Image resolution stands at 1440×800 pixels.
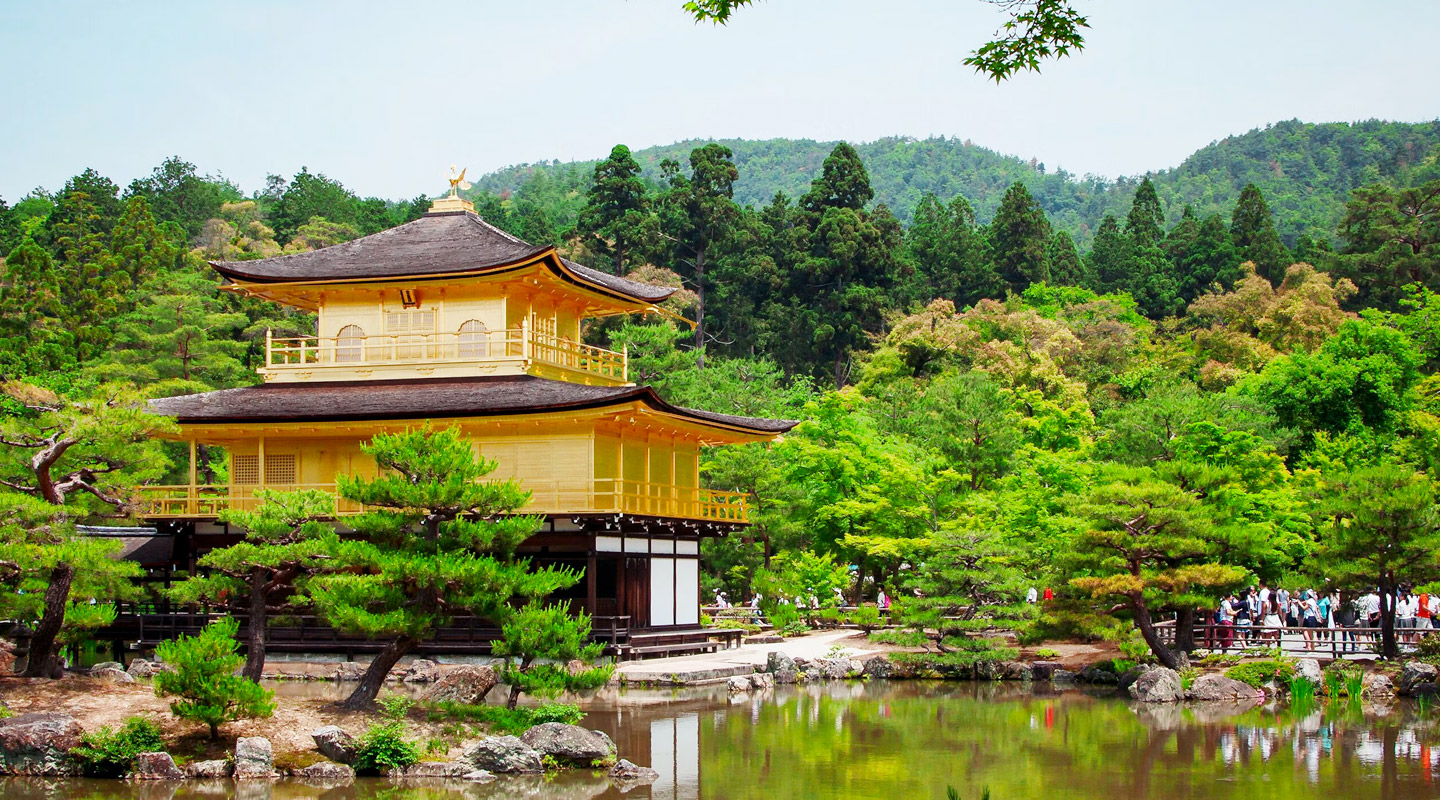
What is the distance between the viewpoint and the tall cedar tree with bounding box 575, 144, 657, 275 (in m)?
61.1

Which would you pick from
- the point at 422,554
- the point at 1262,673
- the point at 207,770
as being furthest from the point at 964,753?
the point at 1262,673

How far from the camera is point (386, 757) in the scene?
1569cm

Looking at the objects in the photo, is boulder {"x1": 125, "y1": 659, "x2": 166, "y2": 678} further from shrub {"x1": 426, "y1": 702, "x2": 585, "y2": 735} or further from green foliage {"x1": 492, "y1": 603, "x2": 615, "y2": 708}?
green foliage {"x1": 492, "y1": 603, "x2": 615, "y2": 708}

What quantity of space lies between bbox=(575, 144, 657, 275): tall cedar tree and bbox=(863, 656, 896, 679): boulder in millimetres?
35787

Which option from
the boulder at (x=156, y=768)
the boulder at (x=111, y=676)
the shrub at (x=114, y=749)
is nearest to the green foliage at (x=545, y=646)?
the boulder at (x=156, y=768)

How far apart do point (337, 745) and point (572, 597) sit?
10758 millimetres

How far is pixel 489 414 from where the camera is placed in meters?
25.1

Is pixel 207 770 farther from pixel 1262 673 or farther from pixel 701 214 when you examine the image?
pixel 701 214

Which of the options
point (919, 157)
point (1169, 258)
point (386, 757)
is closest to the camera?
point (386, 757)

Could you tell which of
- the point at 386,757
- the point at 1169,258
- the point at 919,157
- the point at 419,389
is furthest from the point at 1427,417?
the point at 919,157

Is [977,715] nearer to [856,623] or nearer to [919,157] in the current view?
[856,623]

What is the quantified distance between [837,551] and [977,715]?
14.6 meters

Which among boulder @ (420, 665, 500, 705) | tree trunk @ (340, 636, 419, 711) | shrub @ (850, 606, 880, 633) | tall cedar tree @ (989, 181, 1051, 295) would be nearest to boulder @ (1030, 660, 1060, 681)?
A: shrub @ (850, 606, 880, 633)

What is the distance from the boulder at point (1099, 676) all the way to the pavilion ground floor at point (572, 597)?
7282 millimetres
